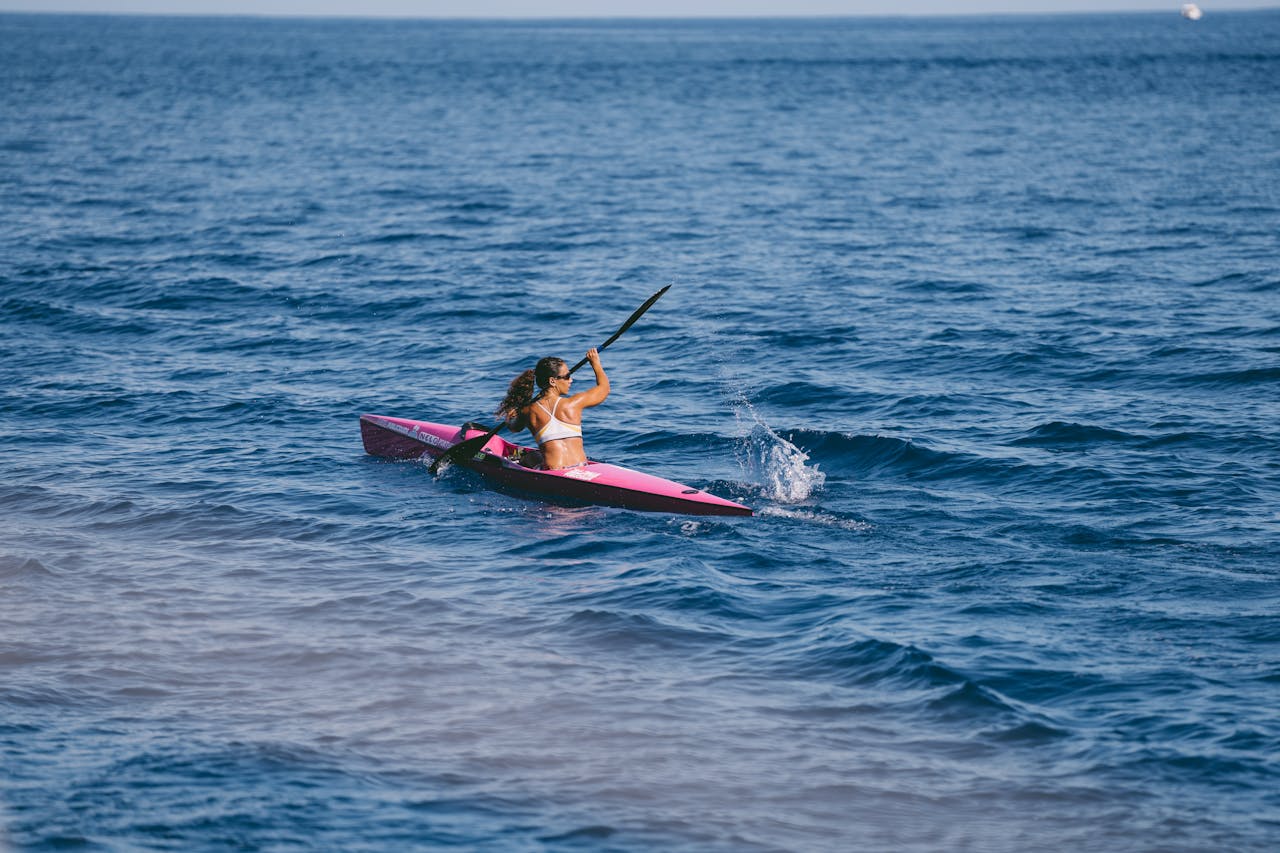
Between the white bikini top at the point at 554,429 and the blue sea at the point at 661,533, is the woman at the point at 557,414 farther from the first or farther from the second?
the blue sea at the point at 661,533

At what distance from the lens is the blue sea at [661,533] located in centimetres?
934

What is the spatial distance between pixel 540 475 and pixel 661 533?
71.1 inches

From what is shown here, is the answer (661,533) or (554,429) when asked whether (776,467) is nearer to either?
(661,533)

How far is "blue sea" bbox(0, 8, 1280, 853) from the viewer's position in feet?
30.7

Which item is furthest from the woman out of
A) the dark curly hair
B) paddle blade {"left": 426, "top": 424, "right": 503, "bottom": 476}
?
paddle blade {"left": 426, "top": 424, "right": 503, "bottom": 476}

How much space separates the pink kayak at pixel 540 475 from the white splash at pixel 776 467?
3.29 feet

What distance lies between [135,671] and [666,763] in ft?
15.4

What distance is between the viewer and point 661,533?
14266 millimetres

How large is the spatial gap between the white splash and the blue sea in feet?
0.28

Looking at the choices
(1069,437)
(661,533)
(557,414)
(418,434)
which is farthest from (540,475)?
(1069,437)

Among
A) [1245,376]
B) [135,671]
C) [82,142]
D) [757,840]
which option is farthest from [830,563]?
[82,142]

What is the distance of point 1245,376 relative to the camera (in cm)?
1917

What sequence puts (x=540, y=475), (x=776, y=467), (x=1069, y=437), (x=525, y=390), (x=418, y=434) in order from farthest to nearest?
(x=1069, y=437) → (x=418, y=434) → (x=776, y=467) → (x=525, y=390) → (x=540, y=475)

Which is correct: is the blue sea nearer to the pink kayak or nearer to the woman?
the pink kayak
